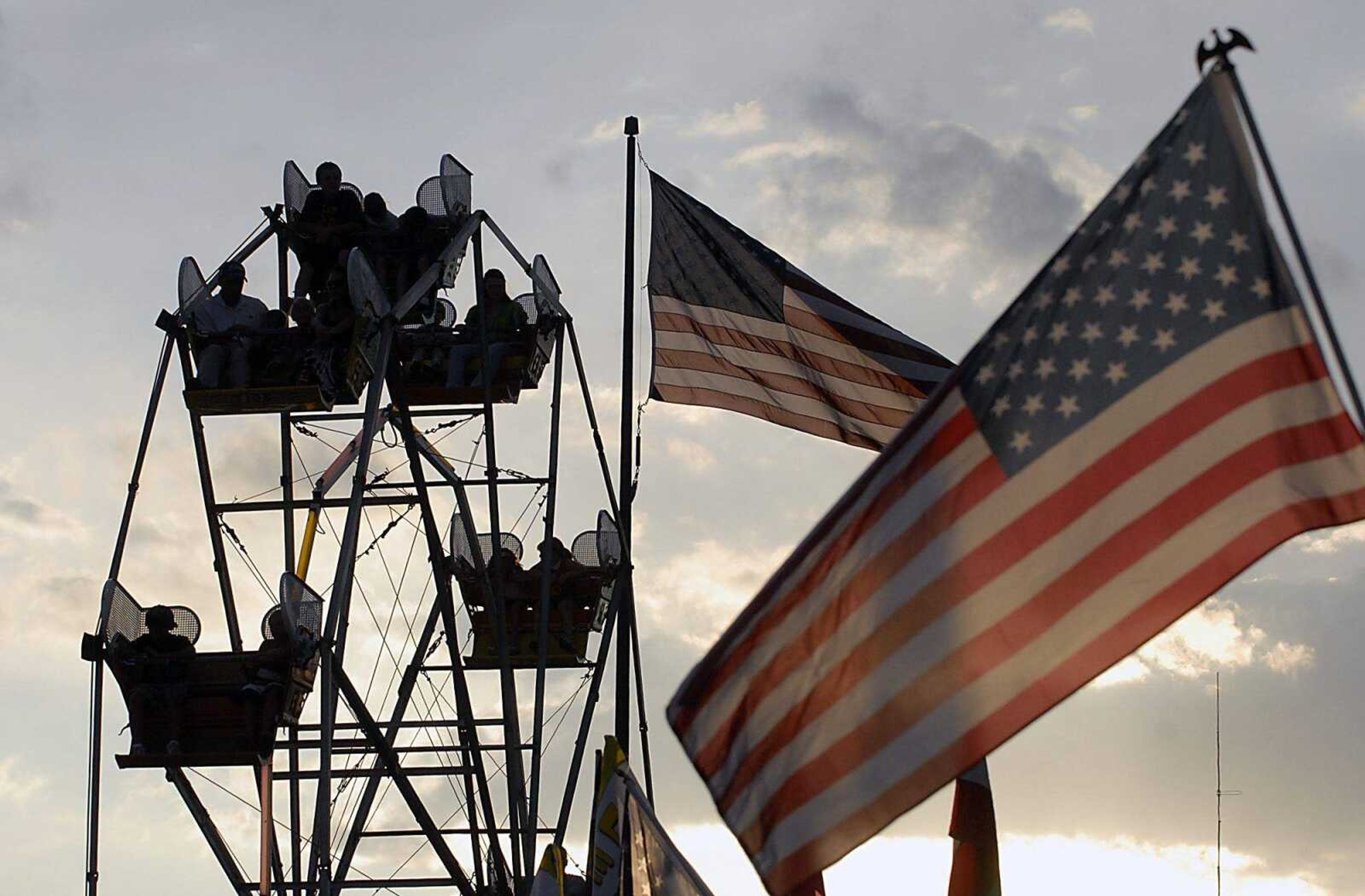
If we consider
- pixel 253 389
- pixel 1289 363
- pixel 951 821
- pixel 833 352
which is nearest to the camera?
pixel 1289 363

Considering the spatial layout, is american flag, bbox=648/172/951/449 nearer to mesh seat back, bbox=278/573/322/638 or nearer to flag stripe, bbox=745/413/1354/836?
mesh seat back, bbox=278/573/322/638

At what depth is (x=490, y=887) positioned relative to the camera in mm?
30750

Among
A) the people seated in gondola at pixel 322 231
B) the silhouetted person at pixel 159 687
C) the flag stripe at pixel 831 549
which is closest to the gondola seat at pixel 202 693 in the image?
the silhouetted person at pixel 159 687

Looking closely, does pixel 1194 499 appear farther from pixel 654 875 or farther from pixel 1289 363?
pixel 654 875

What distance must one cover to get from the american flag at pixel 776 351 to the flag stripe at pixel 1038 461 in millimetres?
9473

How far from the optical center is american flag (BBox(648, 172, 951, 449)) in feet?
65.2

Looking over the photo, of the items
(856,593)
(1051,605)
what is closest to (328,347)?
(856,593)

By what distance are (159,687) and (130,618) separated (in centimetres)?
81

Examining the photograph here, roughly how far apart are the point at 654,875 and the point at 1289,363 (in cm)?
525

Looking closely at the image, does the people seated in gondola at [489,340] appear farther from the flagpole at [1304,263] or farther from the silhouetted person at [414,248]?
the flagpole at [1304,263]

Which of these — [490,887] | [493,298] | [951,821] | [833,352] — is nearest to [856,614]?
[951,821]

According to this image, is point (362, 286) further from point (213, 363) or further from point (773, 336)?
point (773, 336)

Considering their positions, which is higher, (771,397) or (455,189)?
(455,189)

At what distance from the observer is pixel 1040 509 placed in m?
9.62
